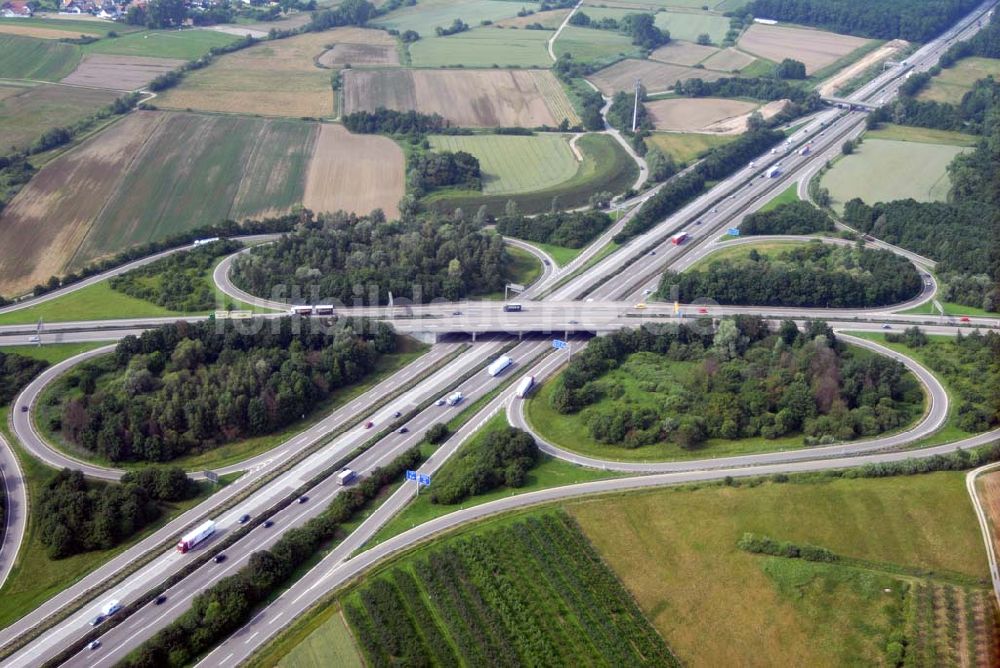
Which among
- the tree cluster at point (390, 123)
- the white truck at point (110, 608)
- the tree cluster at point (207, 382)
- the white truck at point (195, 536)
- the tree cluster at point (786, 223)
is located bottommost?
the white truck at point (110, 608)

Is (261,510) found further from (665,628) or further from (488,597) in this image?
(665,628)

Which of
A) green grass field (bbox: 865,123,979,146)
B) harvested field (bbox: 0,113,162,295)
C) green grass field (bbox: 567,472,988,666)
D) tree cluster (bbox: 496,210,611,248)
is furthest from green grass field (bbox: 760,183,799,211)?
harvested field (bbox: 0,113,162,295)

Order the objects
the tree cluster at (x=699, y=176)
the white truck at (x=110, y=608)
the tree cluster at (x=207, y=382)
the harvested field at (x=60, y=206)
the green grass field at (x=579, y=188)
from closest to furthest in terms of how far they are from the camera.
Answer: the white truck at (x=110, y=608), the tree cluster at (x=207, y=382), the harvested field at (x=60, y=206), the tree cluster at (x=699, y=176), the green grass field at (x=579, y=188)

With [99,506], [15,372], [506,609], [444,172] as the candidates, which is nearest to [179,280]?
[15,372]

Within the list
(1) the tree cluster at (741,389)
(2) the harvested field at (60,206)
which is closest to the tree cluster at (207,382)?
(1) the tree cluster at (741,389)

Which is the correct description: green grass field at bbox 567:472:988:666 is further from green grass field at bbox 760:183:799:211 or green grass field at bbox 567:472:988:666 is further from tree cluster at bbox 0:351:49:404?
green grass field at bbox 760:183:799:211

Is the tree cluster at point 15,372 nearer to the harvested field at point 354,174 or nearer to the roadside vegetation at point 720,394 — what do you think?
the harvested field at point 354,174
